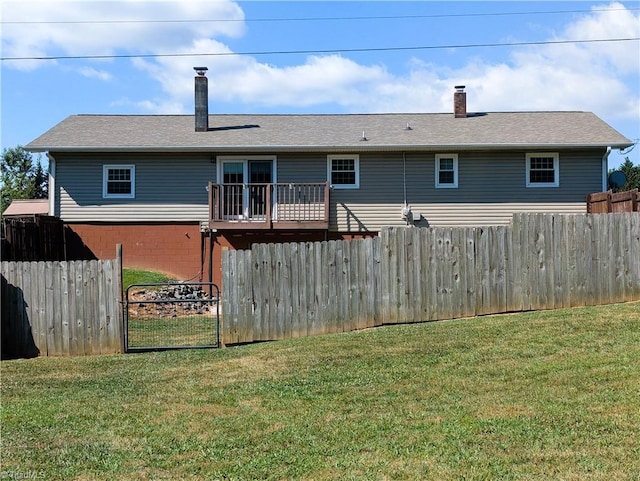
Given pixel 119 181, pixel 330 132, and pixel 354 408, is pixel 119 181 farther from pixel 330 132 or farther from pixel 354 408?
pixel 354 408

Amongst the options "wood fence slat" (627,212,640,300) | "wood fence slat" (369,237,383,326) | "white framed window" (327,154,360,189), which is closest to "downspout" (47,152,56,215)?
"white framed window" (327,154,360,189)

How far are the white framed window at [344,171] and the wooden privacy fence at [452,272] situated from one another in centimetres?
986

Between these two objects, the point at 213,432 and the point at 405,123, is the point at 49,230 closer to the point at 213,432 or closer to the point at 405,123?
the point at 405,123

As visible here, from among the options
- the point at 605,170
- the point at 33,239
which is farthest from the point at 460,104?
the point at 33,239

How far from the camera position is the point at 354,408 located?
6.95m

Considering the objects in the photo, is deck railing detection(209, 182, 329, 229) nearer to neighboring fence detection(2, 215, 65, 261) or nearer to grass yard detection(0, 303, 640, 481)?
neighboring fence detection(2, 215, 65, 261)

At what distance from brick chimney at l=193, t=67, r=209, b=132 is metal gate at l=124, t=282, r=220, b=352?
6119 millimetres

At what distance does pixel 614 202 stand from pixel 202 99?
531 inches

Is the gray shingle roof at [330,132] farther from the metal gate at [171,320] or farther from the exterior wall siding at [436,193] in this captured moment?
the metal gate at [171,320]

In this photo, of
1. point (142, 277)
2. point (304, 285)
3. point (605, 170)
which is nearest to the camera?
point (304, 285)

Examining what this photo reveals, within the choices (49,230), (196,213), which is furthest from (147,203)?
(49,230)

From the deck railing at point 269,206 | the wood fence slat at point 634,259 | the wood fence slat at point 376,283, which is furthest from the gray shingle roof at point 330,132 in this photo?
the wood fence slat at point 376,283

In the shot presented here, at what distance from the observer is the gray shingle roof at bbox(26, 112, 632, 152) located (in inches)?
841

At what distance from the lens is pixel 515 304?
40.4 ft
